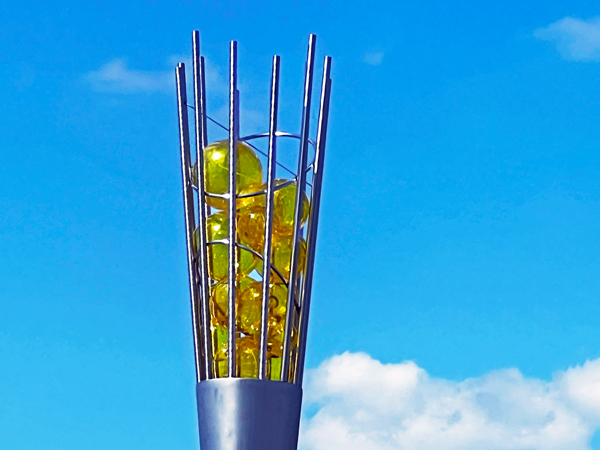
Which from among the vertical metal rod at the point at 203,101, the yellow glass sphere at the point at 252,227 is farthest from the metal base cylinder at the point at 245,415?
the vertical metal rod at the point at 203,101

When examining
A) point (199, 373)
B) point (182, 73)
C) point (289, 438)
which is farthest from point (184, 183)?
point (289, 438)

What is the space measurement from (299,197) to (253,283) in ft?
2.18

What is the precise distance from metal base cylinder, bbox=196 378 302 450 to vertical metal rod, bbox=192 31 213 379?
0.24m

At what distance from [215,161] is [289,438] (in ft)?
6.48

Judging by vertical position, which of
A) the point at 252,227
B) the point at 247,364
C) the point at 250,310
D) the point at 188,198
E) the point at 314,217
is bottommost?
the point at 247,364

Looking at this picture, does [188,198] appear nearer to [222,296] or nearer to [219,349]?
[222,296]

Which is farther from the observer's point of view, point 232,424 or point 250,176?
point 250,176

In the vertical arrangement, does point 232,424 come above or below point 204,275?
below

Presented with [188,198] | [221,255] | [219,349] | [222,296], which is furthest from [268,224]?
[219,349]

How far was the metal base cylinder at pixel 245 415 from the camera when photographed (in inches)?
273

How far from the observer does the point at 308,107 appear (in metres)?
7.51

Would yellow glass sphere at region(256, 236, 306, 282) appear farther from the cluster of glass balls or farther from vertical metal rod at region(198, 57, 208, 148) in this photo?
vertical metal rod at region(198, 57, 208, 148)

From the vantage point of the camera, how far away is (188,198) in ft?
24.9

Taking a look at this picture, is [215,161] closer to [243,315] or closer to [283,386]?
[243,315]
